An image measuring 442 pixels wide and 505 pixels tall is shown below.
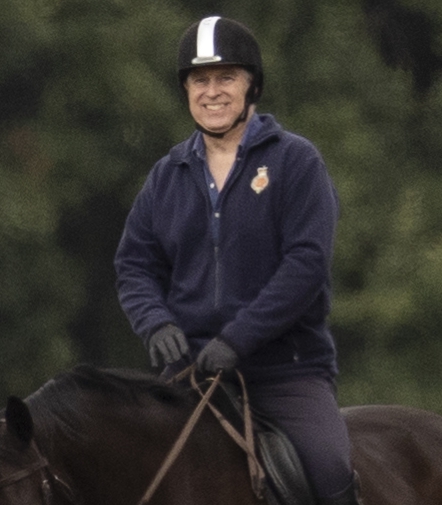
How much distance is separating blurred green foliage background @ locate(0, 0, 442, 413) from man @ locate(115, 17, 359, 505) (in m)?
10.1

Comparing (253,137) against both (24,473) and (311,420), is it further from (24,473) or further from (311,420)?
(24,473)

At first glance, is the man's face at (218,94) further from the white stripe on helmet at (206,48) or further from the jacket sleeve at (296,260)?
the jacket sleeve at (296,260)

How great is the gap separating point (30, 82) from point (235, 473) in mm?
11426

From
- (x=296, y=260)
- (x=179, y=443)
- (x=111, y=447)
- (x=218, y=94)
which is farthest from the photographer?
Result: (x=218, y=94)

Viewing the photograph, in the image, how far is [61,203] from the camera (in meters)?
16.7

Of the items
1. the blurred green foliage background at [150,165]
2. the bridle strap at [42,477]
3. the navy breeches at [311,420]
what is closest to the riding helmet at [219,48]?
the navy breeches at [311,420]

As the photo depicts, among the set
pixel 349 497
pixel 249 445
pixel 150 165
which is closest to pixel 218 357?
pixel 249 445

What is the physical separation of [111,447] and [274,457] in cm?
61

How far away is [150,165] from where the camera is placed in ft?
54.9

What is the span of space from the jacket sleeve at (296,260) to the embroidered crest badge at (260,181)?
2.5 inches

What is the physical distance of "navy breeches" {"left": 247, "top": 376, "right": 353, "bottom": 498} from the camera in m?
5.95

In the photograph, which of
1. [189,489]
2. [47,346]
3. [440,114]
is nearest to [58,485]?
[189,489]

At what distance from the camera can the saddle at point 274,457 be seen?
5.80 meters

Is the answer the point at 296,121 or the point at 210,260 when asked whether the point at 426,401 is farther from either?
the point at 210,260
